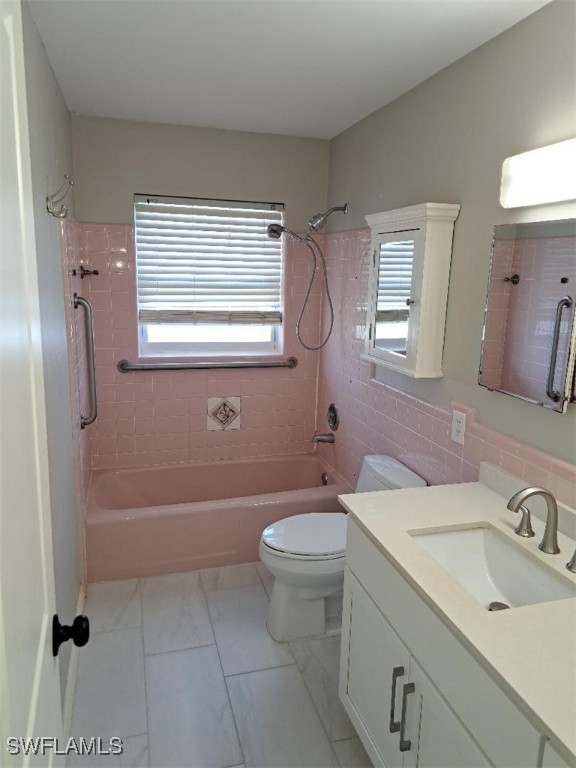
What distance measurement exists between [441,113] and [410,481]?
148 centimetres

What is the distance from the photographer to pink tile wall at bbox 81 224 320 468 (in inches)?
119

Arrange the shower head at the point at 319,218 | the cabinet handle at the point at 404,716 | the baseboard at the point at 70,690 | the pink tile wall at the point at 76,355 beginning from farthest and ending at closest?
the shower head at the point at 319,218 < the pink tile wall at the point at 76,355 < the baseboard at the point at 70,690 < the cabinet handle at the point at 404,716

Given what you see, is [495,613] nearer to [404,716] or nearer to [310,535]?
[404,716]

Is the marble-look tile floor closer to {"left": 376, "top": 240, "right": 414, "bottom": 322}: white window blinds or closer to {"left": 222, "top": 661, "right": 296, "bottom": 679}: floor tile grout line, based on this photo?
{"left": 222, "top": 661, "right": 296, "bottom": 679}: floor tile grout line

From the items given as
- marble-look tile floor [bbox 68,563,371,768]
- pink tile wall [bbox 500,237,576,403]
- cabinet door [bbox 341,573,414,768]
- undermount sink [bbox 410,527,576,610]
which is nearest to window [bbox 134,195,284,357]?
marble-look tile floor [bbox 68,563,371,768]

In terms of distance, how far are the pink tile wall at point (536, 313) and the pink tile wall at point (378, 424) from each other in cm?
22

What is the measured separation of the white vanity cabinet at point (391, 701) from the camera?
121 cm

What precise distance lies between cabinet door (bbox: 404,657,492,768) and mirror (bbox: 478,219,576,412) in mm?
839

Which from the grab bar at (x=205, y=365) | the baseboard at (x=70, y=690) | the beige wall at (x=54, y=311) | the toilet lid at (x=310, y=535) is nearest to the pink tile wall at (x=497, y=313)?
the toilet lid at (x=310, y=535)

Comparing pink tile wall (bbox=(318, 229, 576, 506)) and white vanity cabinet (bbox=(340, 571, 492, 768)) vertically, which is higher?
pink tile wall (bbox=(318, 229, 576, 506))

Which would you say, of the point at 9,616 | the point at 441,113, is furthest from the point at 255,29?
the point at 9,616

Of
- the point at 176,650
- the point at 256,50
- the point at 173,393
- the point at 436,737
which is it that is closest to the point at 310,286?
the point at 173,393

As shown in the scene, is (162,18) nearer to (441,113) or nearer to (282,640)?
(441,113)

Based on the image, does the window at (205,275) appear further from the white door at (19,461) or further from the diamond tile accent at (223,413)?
the white door at (19,461)
